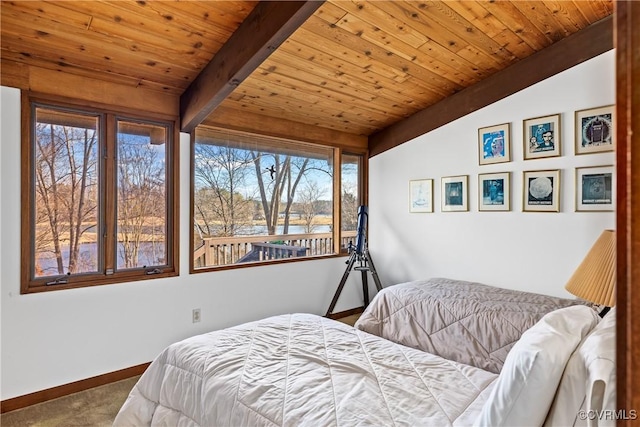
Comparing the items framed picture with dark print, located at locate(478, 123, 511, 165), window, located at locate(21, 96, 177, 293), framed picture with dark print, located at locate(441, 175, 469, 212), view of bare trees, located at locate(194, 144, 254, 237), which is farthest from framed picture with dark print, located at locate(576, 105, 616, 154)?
window, located at locate(21, 96, 177, 293)

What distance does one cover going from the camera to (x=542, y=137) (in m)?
3.13

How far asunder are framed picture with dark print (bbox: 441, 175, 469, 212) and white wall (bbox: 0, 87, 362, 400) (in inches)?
73.8

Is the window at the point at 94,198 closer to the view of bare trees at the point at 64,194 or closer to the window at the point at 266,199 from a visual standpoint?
the view of bare trees at the point at 64,194

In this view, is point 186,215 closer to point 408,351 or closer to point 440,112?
point 408,351

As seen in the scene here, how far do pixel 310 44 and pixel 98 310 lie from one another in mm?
2485

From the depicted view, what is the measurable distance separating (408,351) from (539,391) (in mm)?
853

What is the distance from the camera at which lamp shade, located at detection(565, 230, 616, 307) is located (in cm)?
139

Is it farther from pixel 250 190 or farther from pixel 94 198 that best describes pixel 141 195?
pixel 250 190

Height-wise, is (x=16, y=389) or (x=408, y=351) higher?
(x=408, y=351)

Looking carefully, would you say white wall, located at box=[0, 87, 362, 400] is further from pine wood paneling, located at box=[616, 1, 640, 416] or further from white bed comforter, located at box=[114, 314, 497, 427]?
pine wood paneling, located at box=[616, 1, 640, 416]

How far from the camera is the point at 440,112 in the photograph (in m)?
3.84

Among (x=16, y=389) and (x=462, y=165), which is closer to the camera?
(x=16, y=389)

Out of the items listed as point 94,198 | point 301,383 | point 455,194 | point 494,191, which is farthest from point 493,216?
point 94,198

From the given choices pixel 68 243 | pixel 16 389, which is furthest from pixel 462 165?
pixel 16 389
